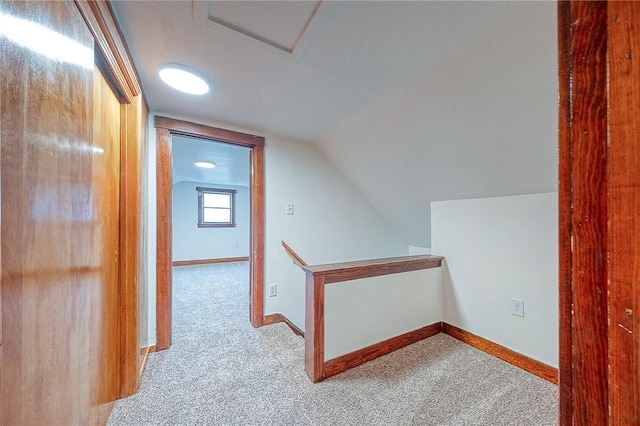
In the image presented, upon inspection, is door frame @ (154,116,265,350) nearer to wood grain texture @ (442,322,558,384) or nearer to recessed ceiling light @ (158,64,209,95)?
recessed ceiling light @ (158,64,209,95)

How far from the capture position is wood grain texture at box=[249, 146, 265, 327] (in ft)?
8.25

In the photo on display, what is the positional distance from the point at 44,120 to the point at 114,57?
786 millimetres

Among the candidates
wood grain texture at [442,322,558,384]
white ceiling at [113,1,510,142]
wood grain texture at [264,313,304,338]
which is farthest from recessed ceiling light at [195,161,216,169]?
wood grain texture at [442,322,558,384]

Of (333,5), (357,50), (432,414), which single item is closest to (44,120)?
(333,5)

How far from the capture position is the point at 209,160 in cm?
404

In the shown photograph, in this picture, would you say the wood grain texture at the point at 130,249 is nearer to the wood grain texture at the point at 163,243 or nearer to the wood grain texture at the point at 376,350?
the wood grain texture at the point at 163,243

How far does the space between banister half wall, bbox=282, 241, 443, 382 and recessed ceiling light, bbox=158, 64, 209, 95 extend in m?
1.44

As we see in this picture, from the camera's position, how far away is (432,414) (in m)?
1.37

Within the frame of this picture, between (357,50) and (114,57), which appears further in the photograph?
(357,50)

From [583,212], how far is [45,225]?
1.15 m

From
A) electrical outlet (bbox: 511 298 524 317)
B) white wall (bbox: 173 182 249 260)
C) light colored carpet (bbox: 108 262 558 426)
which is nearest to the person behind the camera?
light colored carpet (bbox: 108 262 558 426)

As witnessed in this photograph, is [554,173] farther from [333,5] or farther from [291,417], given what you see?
[291,417]

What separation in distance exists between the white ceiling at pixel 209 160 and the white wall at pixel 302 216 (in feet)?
1.91

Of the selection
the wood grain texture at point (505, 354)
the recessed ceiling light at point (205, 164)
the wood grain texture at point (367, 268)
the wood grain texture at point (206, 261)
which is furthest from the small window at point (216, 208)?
the wood grain texture at point (505, 354)
